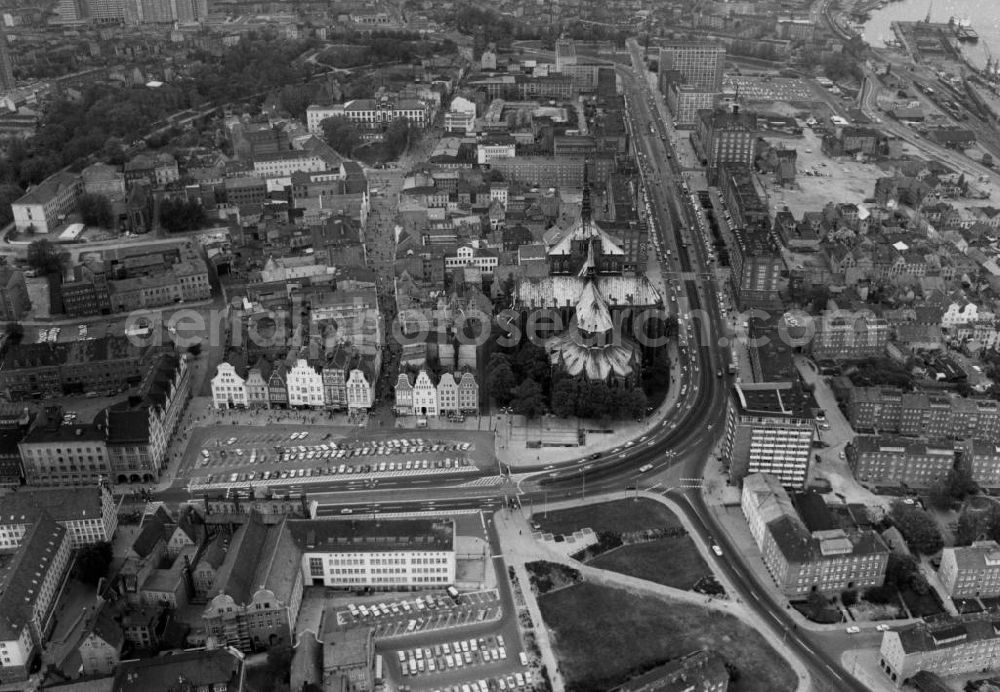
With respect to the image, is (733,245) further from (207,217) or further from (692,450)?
(207,217)

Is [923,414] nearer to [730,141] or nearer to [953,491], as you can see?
[953,491]

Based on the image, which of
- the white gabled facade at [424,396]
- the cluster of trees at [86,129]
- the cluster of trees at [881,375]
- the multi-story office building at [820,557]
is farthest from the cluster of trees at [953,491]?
the cluster of trees at [86,129]

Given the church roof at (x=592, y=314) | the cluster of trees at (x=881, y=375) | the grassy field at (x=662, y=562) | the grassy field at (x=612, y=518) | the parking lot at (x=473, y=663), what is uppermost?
the church roof at (x=592, y=314)

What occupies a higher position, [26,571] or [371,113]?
[371,113]

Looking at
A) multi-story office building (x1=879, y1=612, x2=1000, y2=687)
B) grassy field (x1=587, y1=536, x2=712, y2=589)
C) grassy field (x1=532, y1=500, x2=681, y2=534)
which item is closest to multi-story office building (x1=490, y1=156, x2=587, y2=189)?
grassy field (x1=532, y1=500, x2=681, y2=534)

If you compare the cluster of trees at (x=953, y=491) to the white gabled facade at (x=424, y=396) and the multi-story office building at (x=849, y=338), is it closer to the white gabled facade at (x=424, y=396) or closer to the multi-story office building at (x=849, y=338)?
the multi-story office building at (x=849, y=338)

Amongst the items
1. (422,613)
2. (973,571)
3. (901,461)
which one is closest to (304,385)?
(422,613)

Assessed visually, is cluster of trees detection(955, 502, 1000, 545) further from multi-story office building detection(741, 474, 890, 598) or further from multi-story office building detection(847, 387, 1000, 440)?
multi-story office building detection(847, 387, 1000, 440)
